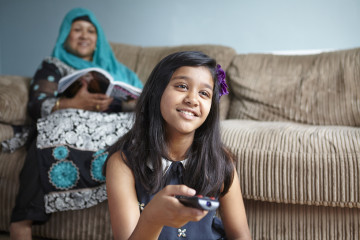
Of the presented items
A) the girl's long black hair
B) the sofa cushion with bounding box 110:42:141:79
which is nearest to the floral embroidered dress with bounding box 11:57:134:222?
the girl's long black hair

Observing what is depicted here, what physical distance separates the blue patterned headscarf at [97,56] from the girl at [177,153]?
2.95 feet

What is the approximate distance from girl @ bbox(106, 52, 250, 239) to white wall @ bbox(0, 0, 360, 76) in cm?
128

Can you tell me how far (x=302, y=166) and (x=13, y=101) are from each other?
3.94 ft

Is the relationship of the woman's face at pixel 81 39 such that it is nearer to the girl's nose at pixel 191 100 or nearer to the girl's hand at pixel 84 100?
the girl's hand at pixel 84 100

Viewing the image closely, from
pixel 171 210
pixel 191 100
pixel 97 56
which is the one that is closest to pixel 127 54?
pixel 97 56

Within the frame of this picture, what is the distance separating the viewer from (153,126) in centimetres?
93

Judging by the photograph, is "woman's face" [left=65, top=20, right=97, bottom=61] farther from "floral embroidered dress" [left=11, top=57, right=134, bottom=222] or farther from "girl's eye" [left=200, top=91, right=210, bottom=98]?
"girl's eye" [left=200, top=91, right=210, bottom=98]

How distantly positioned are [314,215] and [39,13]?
2.42 metres

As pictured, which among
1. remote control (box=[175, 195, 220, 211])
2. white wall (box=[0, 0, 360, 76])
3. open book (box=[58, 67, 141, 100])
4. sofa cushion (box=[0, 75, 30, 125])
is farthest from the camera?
white wall (box=[0, 0, 360, 76])

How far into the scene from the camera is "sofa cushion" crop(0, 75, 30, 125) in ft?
5.10

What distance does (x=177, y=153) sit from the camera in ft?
3.16

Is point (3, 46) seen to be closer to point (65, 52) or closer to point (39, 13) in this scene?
point (39, 13)

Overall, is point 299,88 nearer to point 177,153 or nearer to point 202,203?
point 177,153

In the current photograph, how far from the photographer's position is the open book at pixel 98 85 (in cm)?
140
